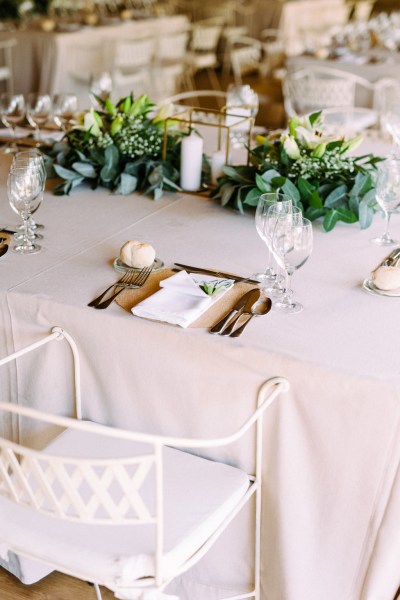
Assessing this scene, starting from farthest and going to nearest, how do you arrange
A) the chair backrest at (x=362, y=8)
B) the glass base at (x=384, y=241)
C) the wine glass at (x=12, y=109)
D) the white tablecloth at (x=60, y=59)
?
the chair backrest at (x=362, y=8) → the white tablecloth at (x=60, y=59) → the wine glass at (x=12, y=109) → the glass base at (x=384, y=241)

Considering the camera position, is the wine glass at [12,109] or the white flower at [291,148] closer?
the white flower at [291,148]

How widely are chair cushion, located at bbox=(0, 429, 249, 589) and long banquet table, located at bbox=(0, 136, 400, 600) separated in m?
0.10

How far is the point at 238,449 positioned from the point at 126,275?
520 millimetres

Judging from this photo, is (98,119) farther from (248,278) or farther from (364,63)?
(364,63)

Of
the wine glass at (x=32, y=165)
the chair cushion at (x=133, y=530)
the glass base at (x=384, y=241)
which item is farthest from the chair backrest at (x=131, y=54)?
the chair cushion at (x=133, y=530)

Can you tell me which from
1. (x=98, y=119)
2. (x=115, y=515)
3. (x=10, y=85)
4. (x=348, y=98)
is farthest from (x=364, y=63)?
(x=115, y=515)

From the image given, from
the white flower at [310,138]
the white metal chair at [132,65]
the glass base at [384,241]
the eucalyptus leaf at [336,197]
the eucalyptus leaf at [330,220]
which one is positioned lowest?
the white metal chair at [132,65]

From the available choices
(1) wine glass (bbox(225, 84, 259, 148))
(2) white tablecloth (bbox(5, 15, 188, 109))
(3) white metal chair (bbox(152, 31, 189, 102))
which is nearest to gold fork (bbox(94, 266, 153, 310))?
(1) wine glass (bbox(225, 84, 259, 148))

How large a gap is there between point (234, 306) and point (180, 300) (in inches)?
4.9

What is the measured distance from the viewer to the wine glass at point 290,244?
1.67 m

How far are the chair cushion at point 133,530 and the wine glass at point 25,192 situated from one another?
60 centimetres

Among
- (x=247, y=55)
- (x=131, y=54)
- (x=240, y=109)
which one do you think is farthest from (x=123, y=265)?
(x=247, y=55)

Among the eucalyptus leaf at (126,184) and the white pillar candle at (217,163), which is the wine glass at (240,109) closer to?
the white pillar candle at (217,163)

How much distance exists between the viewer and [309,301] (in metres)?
1.73
